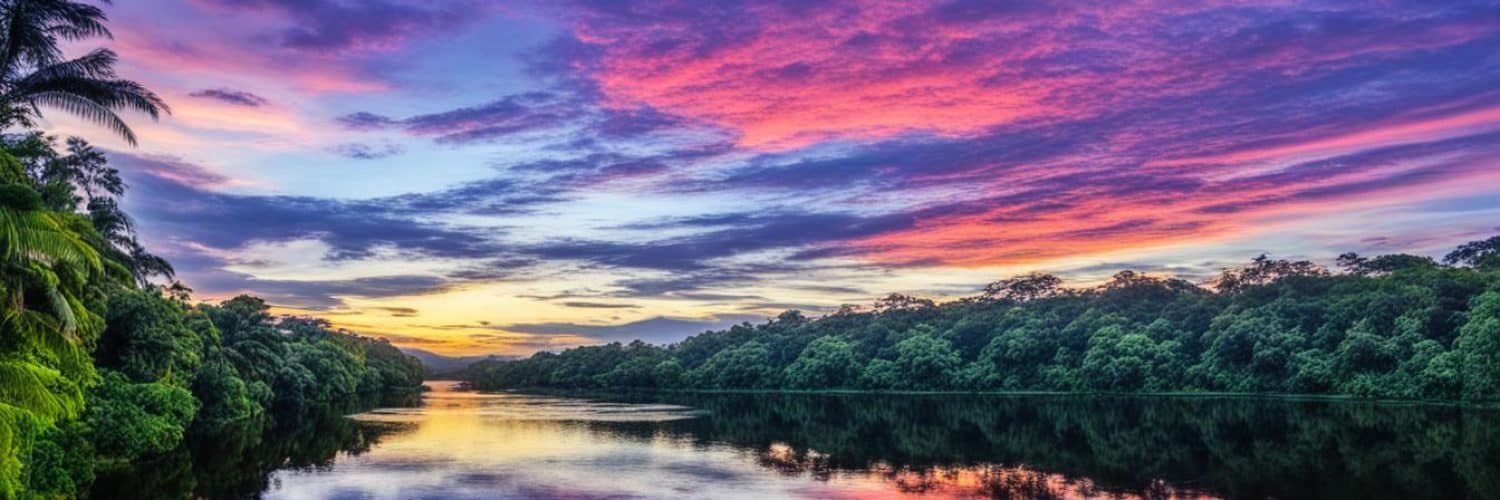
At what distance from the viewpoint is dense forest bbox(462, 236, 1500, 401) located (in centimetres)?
8675

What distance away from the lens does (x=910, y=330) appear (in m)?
158

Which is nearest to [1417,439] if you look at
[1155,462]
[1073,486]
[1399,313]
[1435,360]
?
[1155,462]

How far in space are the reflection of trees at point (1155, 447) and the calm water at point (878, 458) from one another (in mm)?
137

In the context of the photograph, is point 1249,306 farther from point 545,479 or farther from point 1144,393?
point 545,479

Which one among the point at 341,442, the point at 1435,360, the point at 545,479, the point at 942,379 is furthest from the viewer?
the point at 942,379

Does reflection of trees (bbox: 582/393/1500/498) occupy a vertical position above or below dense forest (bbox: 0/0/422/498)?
below

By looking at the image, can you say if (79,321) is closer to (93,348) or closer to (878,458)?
(93,348)

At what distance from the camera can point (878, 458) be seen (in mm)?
47688

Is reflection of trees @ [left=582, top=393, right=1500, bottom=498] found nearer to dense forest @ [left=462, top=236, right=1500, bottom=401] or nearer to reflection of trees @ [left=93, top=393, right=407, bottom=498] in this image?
dense forest @ [left=462, top=236, right=1500, bottom=401]

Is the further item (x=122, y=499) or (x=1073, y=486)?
(x=1073, y=486)

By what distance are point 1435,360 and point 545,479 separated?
71.4 meters

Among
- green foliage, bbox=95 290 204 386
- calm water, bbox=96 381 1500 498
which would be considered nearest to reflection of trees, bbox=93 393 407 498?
calm water, bbox=96 381 1500 498

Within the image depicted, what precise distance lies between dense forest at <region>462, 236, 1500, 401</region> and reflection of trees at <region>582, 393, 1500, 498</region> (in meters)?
9.78

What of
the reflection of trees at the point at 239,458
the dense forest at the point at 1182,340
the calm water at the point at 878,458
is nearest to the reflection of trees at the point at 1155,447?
the calm water at the point at 878,458
